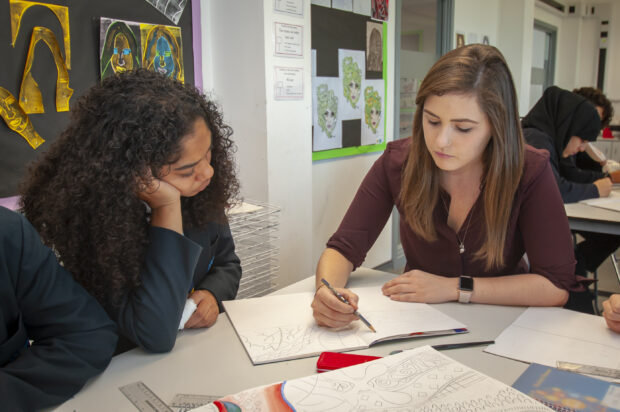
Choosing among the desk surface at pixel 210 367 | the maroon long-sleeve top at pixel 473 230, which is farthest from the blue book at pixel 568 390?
the maroon long-sleeve top at pixel 473 230

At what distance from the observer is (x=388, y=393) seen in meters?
0.78

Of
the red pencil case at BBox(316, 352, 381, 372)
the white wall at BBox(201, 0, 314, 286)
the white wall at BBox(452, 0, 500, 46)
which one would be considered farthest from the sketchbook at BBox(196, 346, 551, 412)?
the white wall at BBox(452, 0, 500, 46)

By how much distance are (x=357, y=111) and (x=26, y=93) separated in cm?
182

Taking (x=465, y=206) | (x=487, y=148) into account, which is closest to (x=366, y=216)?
(x=465, y=206)

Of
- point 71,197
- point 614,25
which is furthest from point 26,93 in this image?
point 614,25

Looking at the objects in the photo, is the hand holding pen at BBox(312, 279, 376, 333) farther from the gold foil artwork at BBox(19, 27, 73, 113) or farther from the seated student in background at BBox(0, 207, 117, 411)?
the gold foil artwork at BBox(19, 27, 73, 113)

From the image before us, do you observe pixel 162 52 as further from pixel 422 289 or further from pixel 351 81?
pixel 422 289

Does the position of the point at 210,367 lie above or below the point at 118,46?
below

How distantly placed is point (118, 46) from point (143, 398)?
56.5 inches

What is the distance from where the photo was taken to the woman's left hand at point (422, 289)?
1.22 metres

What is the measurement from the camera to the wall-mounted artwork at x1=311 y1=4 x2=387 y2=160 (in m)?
2.69

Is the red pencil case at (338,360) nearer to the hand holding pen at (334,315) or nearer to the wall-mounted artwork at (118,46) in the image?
the hand holding pen at (334,315)

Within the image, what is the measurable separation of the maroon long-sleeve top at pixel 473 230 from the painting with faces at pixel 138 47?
93 centimetres

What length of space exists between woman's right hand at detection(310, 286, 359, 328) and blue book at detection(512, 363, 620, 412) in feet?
1.12
